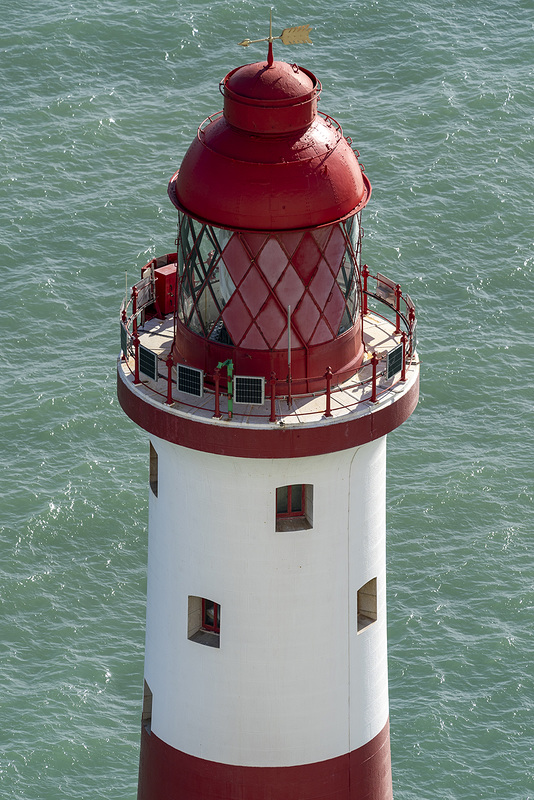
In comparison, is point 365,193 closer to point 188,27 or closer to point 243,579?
point 243,579

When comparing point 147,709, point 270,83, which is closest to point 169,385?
point 270,83

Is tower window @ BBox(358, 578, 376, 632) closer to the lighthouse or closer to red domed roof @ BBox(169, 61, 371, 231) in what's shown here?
the lighthouse

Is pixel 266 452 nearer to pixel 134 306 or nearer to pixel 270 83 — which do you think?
pixel 134 306

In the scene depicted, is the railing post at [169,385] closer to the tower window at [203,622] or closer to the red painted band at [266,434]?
the red painted band at [266,434]

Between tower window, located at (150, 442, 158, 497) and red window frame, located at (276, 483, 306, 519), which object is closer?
red window frame, located at (276, 483, 306, 519)

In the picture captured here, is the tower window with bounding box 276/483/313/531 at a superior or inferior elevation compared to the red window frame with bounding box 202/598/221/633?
superior

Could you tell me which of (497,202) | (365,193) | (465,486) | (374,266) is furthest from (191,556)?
(497,202)

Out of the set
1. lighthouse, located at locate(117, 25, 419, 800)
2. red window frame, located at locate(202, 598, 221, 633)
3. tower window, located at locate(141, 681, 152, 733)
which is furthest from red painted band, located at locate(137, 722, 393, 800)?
red window frame, located at locate(202, 598, 221, 633)
